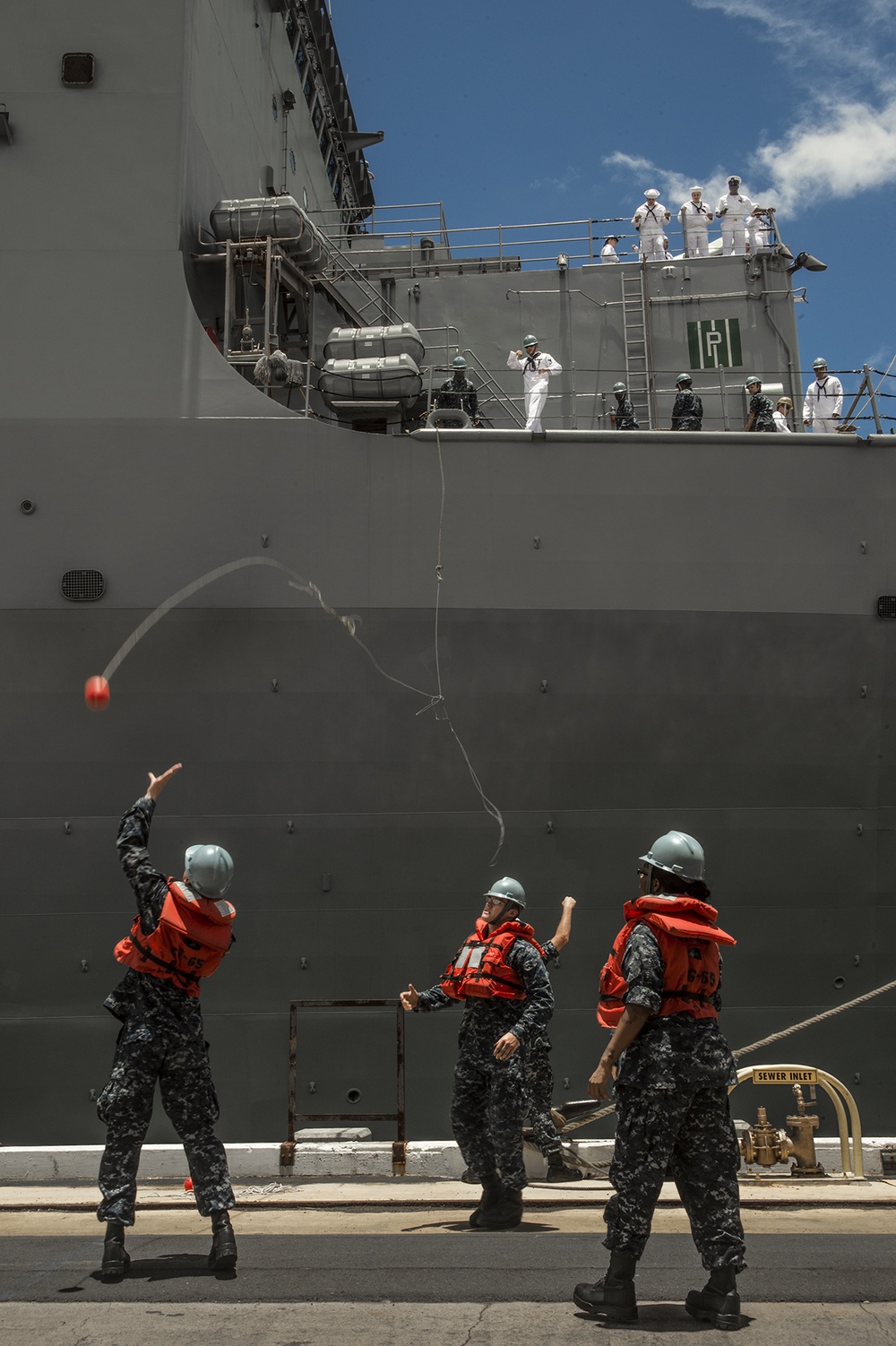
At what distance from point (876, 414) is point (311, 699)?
4981 mm

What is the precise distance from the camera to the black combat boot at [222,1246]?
4.14 meters

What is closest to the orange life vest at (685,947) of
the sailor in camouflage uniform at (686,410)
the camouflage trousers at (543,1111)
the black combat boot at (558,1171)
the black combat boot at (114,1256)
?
the black combat boot at (114,1256)

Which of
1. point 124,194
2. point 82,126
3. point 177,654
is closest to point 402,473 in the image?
point 177,654

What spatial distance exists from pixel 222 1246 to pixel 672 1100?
172cm

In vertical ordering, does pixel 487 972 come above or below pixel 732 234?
below

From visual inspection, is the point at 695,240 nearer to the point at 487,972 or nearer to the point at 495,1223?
the point at 487,972

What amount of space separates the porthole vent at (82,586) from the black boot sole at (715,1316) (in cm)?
631

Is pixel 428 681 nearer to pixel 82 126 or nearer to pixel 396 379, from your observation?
pixel 396 379

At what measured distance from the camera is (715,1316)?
354 centimetres

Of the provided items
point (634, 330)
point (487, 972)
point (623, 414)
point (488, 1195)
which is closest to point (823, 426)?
point (634, 330)

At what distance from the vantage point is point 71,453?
851cm

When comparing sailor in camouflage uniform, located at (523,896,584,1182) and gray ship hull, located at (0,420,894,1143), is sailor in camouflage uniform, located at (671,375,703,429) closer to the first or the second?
gray ship hull, located at (0,420,894,1143)

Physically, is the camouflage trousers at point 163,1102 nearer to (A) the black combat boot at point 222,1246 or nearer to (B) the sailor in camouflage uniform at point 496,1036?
(A) the black combat boot at point 222,1246

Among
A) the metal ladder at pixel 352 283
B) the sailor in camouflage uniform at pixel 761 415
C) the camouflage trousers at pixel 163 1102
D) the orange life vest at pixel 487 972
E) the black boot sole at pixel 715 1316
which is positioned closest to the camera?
the black boot sole at pixel 715 1316
